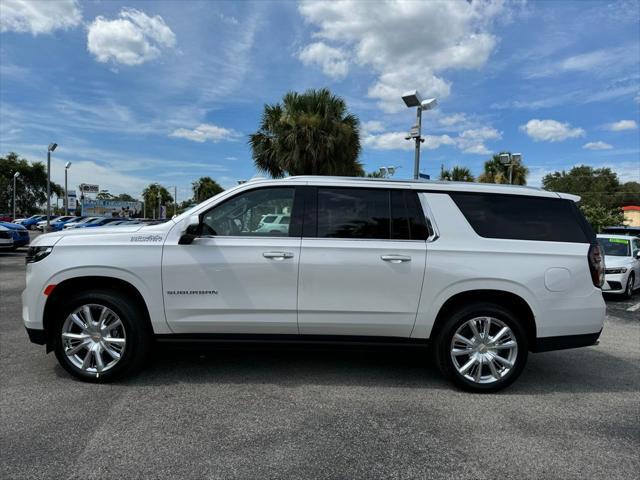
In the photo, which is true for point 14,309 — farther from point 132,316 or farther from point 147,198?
point 147,198

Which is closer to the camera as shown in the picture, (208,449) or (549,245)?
(208,449)

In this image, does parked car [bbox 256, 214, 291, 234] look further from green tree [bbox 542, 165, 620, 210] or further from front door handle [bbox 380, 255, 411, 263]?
green tree [bbox 542, 165, 620, 210]

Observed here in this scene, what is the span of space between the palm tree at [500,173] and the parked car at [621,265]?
1756 cm

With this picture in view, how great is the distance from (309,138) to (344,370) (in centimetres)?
1556

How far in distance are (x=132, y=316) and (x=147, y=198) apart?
303ft

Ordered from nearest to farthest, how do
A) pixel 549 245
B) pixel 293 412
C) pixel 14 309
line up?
pixel 293 412 → pixel 549 245 → pixel 14 309

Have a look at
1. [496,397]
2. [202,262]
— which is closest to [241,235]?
[202,262]

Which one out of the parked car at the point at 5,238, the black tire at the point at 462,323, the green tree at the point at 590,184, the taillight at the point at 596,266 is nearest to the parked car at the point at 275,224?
the black tire at the point at 462,323

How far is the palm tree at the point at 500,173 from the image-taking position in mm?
28362

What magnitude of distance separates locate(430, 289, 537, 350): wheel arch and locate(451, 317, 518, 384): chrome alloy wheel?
0.17m

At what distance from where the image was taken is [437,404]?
12.2ft

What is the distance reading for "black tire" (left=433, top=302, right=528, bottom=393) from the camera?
154 inches

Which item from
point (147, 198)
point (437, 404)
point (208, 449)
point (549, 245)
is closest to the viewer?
point (208, 449)

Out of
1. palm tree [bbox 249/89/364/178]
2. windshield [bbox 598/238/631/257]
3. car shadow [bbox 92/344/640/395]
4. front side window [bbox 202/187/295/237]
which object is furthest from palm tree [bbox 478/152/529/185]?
front side window [bbox 202/187/295/237]
